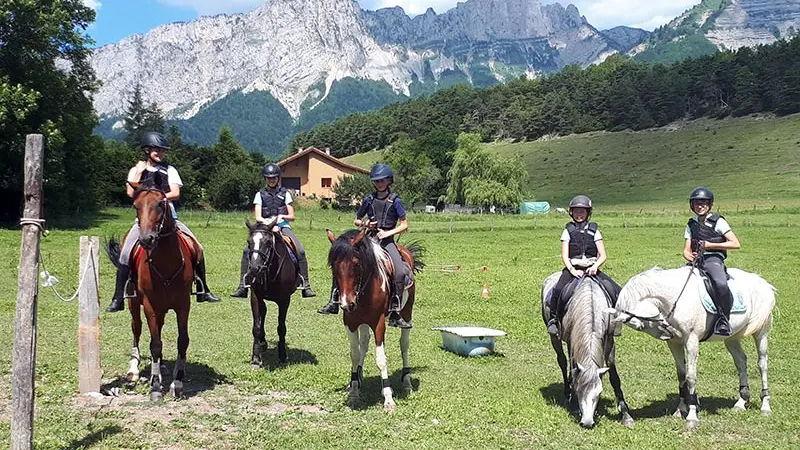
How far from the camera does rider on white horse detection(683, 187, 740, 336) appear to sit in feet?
25.7

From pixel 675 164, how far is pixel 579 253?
9511 centimetres

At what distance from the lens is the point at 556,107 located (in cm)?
13212

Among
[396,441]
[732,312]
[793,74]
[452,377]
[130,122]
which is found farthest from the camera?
[793,74]

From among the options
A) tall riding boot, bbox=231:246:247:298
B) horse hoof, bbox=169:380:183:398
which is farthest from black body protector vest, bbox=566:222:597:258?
horse hoof, bbox=169:380:183:398

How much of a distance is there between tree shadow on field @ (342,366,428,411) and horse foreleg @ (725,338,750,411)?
14.3ft

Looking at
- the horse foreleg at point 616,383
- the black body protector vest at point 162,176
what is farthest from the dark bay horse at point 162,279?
the horse foreleg at point 616,383

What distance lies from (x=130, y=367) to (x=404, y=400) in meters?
4.11

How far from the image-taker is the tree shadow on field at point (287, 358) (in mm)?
10291

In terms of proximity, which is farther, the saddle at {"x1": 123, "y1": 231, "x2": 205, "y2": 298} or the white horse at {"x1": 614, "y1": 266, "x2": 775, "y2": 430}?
the saddle at {"x1": 123, "y1": 231, "x2": 205, "y2": 298}

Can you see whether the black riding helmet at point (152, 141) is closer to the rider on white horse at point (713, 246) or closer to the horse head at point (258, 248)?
the horse head at point (258, 248)

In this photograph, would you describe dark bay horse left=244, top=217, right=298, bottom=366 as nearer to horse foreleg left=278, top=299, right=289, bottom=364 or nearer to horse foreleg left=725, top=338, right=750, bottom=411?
horse foreleg left=278, top=299, right=289, bottom=364

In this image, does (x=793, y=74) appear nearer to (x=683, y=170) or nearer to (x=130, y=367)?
(x=683, y=170)

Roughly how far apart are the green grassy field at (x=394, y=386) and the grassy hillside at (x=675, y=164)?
52910 millimetres

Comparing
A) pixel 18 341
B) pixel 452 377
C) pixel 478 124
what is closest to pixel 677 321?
pixel 452 377
